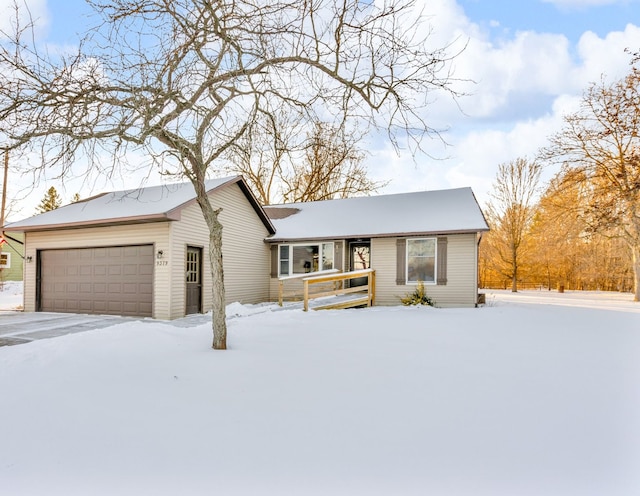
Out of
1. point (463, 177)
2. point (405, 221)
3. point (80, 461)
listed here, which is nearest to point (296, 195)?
point (463, 177)

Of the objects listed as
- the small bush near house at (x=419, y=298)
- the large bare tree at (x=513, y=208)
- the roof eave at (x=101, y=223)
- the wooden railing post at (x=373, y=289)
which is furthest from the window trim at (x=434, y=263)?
the large bare tree at (x=513, y=208)

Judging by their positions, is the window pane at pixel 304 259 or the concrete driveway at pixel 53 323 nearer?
the concrete driveway at pixel 53 323

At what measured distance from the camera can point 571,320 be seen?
952 cm

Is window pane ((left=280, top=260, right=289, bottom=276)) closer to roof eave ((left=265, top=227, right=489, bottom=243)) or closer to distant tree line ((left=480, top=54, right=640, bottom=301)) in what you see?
roof eave ((left=265, top=227, right=489, bottom=243))

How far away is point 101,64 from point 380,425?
6.12 meters

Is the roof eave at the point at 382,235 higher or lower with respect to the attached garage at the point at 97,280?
higher

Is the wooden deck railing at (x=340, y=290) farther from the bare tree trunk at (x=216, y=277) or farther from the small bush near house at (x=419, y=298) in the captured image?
the bare tree trunk at (x=216, y=277)

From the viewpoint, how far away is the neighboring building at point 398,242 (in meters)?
11.7

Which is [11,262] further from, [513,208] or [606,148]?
[606,148]

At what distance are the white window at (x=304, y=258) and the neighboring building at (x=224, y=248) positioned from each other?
4 cm

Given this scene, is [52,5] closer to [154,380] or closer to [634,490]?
[154,380]

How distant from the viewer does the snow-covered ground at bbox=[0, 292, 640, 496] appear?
8.04ft

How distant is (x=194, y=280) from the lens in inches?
414

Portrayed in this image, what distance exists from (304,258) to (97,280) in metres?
6.87
